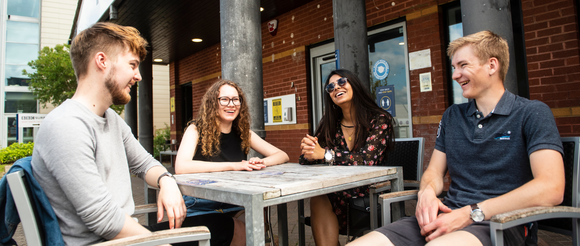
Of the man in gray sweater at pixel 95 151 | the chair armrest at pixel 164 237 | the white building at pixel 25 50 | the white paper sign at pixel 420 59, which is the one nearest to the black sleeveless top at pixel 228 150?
the man in gray sweater at pixel 95 151

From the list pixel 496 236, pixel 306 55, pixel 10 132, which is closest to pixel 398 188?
pixel 496 236

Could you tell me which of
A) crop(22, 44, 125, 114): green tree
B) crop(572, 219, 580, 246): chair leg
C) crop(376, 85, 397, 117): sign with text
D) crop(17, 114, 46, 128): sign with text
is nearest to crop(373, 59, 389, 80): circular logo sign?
crop(376, 85, 397, 117): sign with text

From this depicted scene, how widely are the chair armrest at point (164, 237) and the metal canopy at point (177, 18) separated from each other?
613 centimetres

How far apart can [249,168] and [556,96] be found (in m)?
4.10

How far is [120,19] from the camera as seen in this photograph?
25.8 feet

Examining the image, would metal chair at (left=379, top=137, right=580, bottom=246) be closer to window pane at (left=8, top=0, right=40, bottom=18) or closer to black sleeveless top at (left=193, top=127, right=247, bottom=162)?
black sleeveless top at (left=193, top=127, right=247, bottom=162)

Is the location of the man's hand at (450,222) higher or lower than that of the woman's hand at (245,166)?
lower

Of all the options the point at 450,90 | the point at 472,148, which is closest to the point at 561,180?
the point at 472,148

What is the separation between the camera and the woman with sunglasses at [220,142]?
2361 millimetres

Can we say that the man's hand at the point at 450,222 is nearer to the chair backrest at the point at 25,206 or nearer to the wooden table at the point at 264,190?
the wooden table at the point at 264,190

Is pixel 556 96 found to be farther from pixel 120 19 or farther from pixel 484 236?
pixel 120 19

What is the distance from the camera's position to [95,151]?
143 cm

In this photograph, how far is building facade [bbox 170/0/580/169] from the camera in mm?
4191

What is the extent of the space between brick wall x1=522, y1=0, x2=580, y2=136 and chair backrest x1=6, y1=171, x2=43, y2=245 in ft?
17.0
